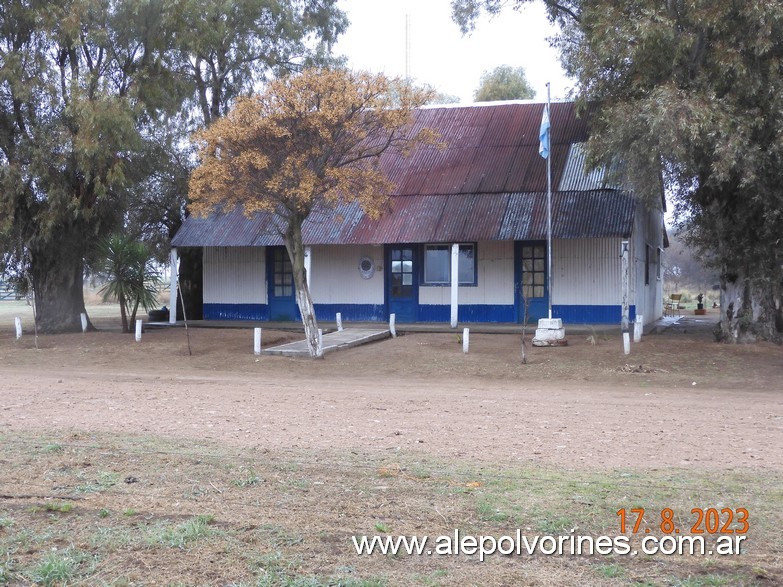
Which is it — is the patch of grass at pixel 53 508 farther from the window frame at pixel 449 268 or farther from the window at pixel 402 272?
the window at pixel 402 272

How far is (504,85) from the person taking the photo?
44438 millimetres

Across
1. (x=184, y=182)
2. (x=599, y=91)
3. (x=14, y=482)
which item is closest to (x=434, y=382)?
(x=599, y=91)

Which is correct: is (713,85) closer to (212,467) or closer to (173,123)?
(212,467)

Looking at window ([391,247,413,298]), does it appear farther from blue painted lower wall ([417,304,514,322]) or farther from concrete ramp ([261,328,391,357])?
concrete ramp ([261,328,391,357])

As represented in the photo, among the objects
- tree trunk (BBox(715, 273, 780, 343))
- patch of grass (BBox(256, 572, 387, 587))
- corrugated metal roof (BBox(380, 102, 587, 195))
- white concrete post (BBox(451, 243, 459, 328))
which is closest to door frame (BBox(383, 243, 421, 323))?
corrugated metal roof (BBox(380, 102, 587, 195))

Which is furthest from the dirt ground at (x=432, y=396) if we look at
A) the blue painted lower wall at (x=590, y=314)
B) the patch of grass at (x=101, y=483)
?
the blue painted lower wall at (x=590, y=314)

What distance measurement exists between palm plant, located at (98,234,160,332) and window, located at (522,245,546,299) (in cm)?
1050

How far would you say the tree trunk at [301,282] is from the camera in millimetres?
18184

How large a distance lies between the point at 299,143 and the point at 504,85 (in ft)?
97.2

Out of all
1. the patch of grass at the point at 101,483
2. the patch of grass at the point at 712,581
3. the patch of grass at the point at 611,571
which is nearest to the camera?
the patch of grass at the point at 712,581

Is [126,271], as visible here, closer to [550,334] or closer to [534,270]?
[550,334]

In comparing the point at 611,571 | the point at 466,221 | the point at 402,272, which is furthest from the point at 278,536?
the point at 402,272

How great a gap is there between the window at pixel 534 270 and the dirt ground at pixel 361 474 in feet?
27.6

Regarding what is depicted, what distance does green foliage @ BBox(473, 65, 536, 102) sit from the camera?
144 ft
